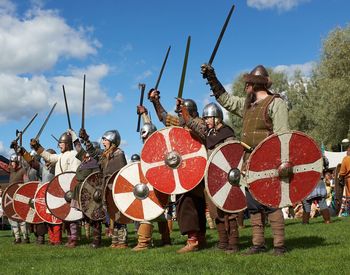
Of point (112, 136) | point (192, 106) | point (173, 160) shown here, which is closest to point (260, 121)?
point (173, 160)

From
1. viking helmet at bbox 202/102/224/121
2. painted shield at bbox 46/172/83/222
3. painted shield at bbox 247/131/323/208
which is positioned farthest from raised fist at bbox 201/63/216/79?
painted shield at bbox 46/172/83/222

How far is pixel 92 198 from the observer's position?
6.81m

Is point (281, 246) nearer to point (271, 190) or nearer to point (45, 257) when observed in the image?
point (271, 190)

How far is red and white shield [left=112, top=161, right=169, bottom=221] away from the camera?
19.4 ft

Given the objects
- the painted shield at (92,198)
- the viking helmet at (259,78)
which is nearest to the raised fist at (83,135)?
the painted shield at (92,198)

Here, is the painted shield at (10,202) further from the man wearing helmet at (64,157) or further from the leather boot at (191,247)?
the leather boot at (191,247)

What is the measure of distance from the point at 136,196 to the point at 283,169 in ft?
6.81

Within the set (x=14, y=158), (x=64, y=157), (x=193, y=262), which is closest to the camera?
(x=193, y=262)

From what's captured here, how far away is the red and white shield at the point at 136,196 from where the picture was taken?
5906 millimetres

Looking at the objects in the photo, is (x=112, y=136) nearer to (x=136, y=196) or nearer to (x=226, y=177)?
(x=136, y=196)

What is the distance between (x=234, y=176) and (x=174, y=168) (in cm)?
75

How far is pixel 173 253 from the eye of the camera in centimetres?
541

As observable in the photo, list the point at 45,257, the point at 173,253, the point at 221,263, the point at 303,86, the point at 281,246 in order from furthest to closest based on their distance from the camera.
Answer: the point at 303,86 < the point at 45,257 < the point at 173,253 < the point at 281,246 < the point at 221,263

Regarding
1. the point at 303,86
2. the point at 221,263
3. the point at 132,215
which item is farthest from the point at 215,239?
the point at 303,86
